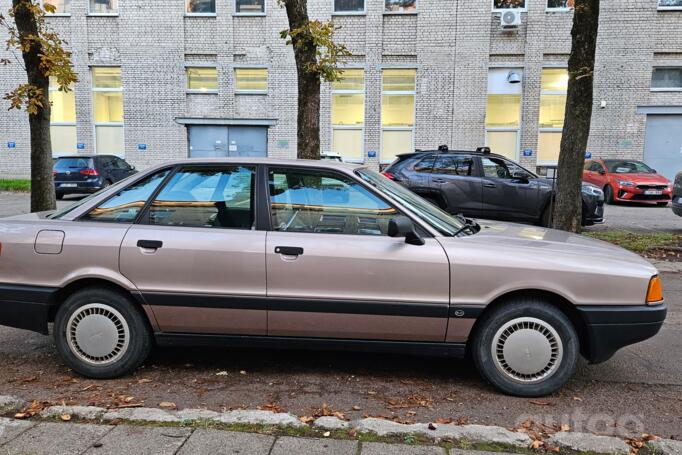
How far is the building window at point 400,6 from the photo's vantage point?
20.9 metres

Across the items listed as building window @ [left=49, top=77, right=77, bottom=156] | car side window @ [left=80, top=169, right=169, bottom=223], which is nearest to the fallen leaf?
car side window @ [left=80, top=169, right=169, bottom=223]

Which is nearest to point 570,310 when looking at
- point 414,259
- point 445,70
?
point 414,259

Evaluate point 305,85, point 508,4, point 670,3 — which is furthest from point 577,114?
point 670,3

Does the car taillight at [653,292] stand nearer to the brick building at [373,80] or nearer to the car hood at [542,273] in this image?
the car hood at [542,273]

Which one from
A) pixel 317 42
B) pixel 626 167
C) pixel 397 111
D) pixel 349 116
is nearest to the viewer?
pixel 317 42

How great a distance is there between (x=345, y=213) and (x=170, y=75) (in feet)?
64.2

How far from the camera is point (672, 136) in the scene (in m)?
20.9

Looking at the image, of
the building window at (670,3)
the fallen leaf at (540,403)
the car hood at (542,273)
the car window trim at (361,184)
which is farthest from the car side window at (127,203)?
the building window at (670,3)

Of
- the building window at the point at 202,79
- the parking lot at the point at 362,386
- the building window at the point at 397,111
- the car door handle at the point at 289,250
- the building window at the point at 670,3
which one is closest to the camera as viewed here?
the parking lot at the point at 362,386

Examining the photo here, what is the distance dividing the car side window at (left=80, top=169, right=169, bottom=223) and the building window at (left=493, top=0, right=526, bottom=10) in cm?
1964

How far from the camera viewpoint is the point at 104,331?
4070 millimetres

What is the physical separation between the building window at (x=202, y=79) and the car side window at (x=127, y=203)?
18.5 metres

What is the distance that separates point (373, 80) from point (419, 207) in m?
17.8

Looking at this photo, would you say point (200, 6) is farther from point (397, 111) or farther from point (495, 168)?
point (495, 168)
